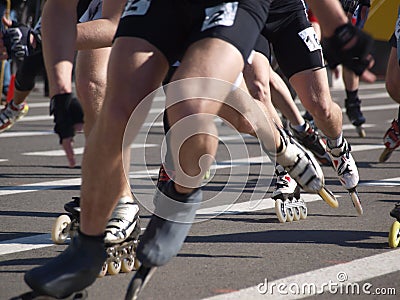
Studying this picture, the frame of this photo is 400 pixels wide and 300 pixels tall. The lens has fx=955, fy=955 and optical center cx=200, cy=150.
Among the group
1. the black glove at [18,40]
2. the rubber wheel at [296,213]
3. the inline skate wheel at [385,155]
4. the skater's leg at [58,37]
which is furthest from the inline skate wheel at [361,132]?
the skater's leg at [58,37]

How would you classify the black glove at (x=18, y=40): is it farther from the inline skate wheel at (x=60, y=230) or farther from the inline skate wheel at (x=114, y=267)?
the inline skate wheel at (x=114, y=267)

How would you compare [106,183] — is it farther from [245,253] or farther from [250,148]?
[250,148]

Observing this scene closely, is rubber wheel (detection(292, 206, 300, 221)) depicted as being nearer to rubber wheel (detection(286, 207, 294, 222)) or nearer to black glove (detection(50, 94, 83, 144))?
rubber wheel (detection(286, 207, 294, 222))

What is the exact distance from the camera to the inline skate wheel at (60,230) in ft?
16.7

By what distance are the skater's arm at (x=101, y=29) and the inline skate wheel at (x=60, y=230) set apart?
108 cm

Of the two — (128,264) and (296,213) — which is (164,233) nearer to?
(128,264)

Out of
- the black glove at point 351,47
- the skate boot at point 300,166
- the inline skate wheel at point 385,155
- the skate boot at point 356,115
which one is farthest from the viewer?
the skate boot at point 356,115

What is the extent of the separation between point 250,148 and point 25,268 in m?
6.04

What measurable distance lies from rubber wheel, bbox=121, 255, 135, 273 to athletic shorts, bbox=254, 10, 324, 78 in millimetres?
1710

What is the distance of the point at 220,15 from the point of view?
3746mm

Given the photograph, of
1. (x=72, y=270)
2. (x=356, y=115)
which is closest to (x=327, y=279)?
(x=72, y=270)

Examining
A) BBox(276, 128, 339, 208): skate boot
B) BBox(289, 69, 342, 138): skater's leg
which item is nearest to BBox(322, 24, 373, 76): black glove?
BBox(276, 128, 339, 208): skate boot

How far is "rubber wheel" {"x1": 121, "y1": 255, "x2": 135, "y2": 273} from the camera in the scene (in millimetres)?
4699

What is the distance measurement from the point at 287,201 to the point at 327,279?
170cm
